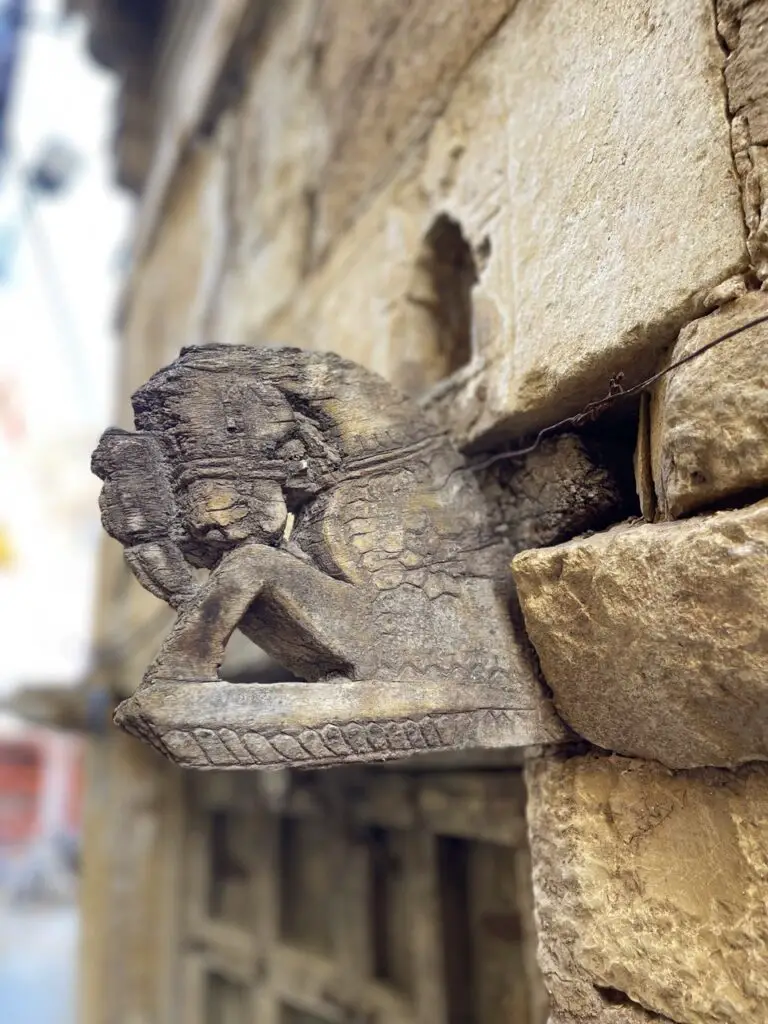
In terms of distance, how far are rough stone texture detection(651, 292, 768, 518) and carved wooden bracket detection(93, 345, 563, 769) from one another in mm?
345

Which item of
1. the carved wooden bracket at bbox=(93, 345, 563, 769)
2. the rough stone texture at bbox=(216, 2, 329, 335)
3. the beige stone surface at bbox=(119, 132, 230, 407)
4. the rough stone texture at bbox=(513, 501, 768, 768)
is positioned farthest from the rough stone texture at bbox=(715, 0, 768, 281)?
the beige stone surface at bbox=(119, 132, 230, 407)

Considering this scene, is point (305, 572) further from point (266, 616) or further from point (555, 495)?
point (555, 495)

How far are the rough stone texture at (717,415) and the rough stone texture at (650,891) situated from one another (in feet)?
1.12

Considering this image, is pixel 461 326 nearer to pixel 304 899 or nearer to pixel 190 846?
pixel 304 899

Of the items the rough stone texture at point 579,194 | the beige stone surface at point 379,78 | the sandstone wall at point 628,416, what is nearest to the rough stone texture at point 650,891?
the sandstone wall at point 628,416

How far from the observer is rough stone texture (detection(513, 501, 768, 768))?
808 millimetres

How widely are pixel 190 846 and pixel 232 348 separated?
3175 mm

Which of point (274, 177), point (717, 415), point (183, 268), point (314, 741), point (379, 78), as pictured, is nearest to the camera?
point (717, 415)

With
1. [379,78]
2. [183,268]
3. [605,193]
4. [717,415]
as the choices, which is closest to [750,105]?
[605,193]

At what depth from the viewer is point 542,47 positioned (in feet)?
4.15

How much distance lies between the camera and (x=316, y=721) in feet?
3.21

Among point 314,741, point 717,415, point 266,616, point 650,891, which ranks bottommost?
point 650,891

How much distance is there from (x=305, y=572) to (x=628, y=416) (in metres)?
0.51

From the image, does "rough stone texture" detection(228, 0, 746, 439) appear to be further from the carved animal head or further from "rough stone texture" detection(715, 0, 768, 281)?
the carved animal head
